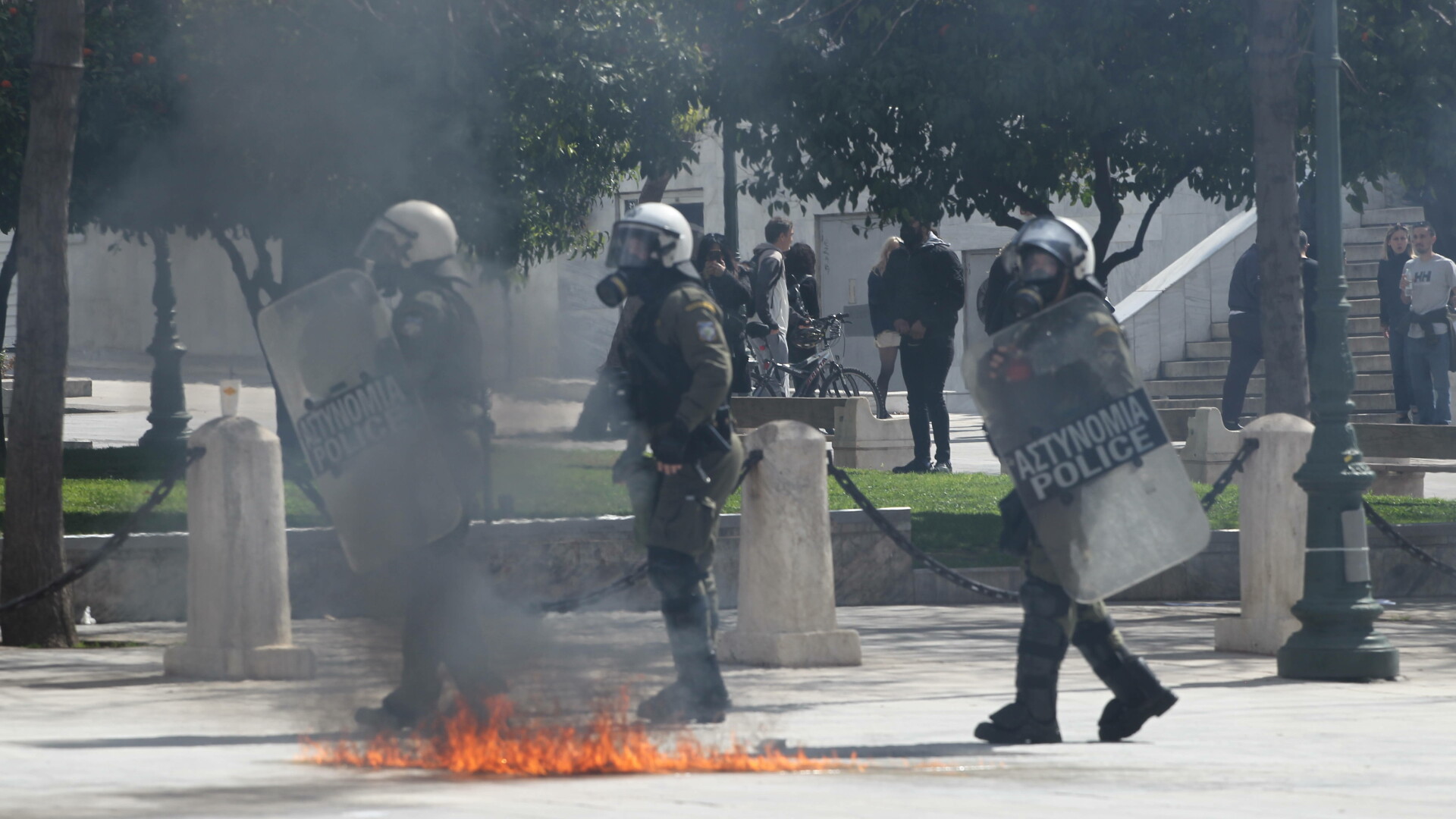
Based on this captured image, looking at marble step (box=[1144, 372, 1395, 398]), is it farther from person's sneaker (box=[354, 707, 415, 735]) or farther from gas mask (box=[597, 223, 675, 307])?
person's sneaker (box=[354, 707, 415, 735])

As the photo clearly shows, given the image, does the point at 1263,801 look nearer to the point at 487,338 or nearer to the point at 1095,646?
the point at 1095,646

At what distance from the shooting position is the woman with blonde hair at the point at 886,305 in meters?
14.5

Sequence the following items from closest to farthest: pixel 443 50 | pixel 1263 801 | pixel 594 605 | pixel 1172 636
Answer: pixel 1263 801, pixel 594 605, pixel 1172 636, pixel 443 50

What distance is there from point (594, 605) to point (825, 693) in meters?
1.02

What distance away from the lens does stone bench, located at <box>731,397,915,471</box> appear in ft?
50.5

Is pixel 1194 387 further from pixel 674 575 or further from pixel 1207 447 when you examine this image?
pixel 674 575

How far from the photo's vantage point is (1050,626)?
6.16 metres

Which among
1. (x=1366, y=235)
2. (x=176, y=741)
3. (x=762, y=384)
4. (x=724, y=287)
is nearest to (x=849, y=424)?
(x=724, y=287)

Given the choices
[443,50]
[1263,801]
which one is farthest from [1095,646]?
[443,50]

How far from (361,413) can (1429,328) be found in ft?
39.4

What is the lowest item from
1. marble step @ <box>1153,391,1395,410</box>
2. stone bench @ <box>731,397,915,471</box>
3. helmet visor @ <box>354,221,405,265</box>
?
stone bench @ <box>731,397,915,471</box>

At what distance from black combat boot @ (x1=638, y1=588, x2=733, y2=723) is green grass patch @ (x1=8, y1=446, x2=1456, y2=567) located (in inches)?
21.9

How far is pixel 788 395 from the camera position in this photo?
18672 mm

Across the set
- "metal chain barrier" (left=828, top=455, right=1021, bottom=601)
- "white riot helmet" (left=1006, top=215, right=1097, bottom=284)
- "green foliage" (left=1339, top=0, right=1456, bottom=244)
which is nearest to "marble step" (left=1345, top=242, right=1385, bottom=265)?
"green foliage" (left=1339, top=0, right=1456, bottom=244)
